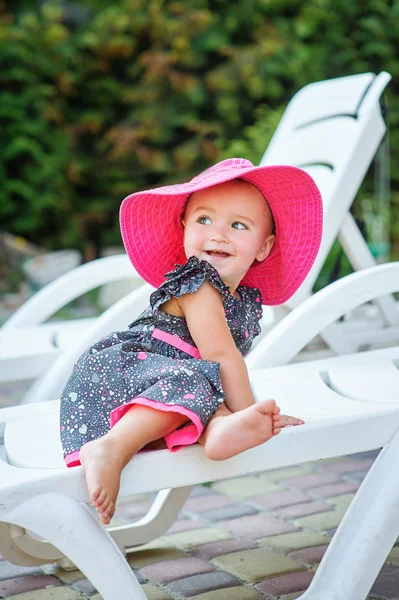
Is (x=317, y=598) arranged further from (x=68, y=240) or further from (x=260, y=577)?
(x=68, y=240)

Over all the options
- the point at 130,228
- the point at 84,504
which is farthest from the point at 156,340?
the point at 84,504

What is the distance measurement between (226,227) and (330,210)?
1.37 m

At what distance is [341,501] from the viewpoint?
2715mm

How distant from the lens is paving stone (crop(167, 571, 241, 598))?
6.84ft

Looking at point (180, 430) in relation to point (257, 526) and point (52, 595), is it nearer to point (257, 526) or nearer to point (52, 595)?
point (52, 595)

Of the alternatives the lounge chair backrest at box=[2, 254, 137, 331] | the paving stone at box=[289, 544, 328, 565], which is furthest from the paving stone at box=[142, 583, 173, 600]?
the lounge chair backrest at box=[2, 254, 137, 331]

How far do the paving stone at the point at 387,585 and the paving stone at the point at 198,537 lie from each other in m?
0.51

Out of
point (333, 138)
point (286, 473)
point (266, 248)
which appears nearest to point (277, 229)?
point (266, 248)

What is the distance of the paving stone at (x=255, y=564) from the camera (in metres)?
2.17

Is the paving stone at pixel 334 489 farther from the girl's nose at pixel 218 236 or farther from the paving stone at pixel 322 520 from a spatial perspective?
the girl's nose at pixel 218 236

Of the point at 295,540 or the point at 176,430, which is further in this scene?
the point at 295,540

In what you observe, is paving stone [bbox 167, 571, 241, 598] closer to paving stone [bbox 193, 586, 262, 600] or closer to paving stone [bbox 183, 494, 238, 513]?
paving stone [bbox 193, 586, 262, 600]

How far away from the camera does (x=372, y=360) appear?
2250mm

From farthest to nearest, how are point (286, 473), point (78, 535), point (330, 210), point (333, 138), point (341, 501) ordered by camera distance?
point (333, 138) → point (330, 210) → point (286, 473) → point (341, 501) → point (78, 535)
